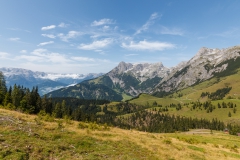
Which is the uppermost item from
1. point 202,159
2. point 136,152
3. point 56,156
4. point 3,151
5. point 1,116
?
point 1,116

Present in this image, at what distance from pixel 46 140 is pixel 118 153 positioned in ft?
32.7

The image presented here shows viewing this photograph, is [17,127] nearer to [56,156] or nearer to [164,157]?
[56,156]

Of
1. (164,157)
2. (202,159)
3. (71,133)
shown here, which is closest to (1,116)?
(71,133)

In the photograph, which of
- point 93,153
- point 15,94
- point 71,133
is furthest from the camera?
point 15,94

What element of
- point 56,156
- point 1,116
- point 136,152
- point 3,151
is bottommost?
point 136,152

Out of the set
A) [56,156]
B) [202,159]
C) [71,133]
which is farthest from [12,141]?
[202,159]

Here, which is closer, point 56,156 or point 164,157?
point 56,156

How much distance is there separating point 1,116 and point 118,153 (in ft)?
63.7

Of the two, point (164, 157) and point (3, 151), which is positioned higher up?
point (3, 151)

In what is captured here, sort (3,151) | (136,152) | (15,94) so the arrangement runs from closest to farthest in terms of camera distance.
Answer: (3,151), (136,152), (15,94)

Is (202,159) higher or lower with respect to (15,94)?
lower

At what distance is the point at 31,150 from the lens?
18.0 metres

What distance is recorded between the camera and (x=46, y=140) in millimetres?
21422

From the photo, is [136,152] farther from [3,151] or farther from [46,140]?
[3,151]
